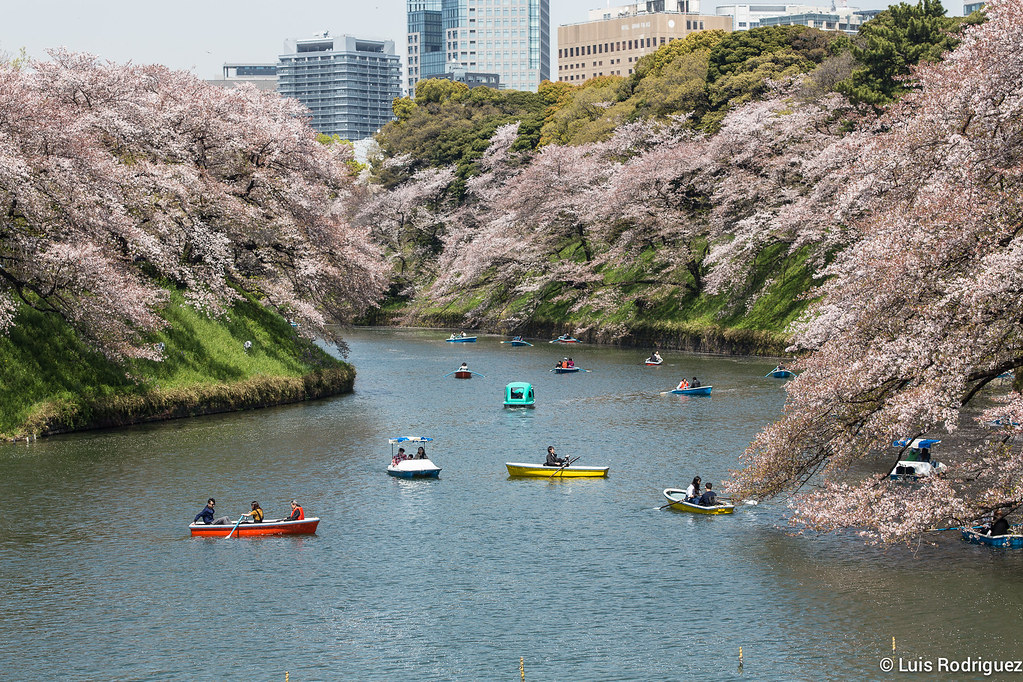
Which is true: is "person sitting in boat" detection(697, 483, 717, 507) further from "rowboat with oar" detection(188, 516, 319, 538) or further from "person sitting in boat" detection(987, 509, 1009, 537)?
"rowboat with oar" detection(188, 516, 319, 538)

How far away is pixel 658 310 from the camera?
319 feet

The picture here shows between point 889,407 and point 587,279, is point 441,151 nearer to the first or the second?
point 587,279

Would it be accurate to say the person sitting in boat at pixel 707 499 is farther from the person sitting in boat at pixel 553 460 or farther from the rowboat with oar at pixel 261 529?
the rowboat with oar at pixel 261 529

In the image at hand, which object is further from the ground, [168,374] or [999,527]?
[168,374]

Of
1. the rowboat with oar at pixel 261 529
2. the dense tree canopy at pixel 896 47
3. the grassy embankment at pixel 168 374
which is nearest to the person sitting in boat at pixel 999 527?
the rowboat with oar at pixel 261 529

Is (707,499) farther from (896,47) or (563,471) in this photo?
(896,47)

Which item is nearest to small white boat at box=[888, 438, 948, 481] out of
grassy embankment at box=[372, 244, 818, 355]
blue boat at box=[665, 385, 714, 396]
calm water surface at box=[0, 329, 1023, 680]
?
calm water surface at box=[0, 329, 1023, 680]

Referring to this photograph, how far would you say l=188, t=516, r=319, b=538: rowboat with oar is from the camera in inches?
1350

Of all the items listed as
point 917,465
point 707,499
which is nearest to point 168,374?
point 707,499

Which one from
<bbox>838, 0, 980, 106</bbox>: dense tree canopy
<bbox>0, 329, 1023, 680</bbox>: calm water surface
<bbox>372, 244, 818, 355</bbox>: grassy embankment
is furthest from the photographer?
<bbox>372, 244, 818, 355</bbox>: grassy embankment

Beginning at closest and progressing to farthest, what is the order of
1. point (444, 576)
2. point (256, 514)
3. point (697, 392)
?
point (444, 576) → point (256, 514) → point (697, 392)

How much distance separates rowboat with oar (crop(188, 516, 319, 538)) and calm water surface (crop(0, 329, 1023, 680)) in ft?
1.43

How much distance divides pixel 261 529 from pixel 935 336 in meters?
21.1

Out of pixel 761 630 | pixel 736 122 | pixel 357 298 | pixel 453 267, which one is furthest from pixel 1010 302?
pixel 453 267
